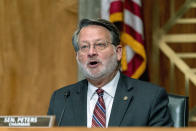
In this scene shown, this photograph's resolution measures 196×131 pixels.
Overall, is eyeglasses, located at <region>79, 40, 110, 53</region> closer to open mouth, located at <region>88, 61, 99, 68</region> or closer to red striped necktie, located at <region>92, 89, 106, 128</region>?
open mouth, located at <region>88, 61, 99, 68</region>

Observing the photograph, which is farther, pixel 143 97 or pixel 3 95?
pixel 3 95

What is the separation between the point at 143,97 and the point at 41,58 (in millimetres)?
2162

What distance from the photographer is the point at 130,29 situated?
3.93m

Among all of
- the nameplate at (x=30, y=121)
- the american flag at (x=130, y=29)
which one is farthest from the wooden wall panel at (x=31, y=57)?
the nameplate at (x=30, y=121)

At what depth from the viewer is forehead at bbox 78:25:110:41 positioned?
262 cm

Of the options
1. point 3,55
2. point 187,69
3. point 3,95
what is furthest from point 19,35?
point 187,69

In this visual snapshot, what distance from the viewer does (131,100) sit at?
2.52m

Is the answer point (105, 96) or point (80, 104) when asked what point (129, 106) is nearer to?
point (105, 96)

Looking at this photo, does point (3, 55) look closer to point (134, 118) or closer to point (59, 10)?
point (59, 10)

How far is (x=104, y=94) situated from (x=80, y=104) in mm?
170

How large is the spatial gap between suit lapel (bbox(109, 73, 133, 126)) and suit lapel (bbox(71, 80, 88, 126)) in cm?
19

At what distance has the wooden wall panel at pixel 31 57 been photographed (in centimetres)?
443

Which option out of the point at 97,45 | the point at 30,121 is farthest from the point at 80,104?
Answer: the point at 30,121

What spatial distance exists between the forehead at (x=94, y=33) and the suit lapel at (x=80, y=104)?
34 centimetres
